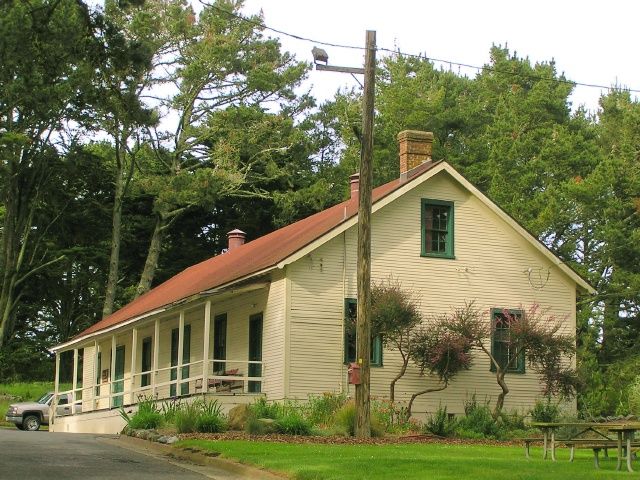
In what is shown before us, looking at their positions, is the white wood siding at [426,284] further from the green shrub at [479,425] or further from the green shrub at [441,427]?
the green shrub at [441,427]

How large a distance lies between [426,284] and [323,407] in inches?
210

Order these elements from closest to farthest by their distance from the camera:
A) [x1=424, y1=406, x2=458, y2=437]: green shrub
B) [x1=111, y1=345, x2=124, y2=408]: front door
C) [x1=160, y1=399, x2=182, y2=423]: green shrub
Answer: [x1=160, y1=399, x2=182, y2=423]: green shrub, [x1=424, y1=406, x2=458, y2=437]: green shrub, [x1=111, y1=345, x2=124, y2=408]: front door

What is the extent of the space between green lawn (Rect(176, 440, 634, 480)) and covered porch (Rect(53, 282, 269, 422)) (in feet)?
23.8

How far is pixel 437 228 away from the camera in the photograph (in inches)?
1174

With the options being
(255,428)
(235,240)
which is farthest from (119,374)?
(255,428)

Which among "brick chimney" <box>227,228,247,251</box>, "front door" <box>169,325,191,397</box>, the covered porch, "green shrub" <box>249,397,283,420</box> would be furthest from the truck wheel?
"green shrub" <box>249,397,283,420</box>

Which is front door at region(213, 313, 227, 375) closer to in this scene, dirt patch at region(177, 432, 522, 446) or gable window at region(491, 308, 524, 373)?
gable window at region(491, 308, 524, 373)

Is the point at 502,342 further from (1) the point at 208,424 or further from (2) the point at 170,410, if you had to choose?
(1) the point at 208,424

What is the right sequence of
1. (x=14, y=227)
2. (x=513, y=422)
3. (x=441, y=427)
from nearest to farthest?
(x=441, y=427)
(x=513, y=422)
(x=14, y=227)

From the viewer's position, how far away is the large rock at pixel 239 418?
76.9 ft

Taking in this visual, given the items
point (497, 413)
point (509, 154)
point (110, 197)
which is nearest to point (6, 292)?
point (110, 197)

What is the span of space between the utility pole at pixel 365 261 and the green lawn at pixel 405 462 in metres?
1.33

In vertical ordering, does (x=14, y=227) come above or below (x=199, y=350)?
above

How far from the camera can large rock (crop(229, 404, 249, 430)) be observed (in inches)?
923
